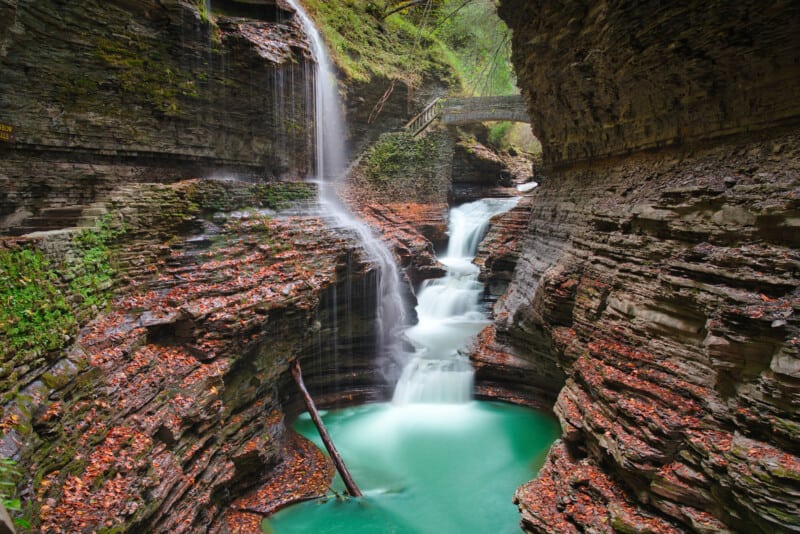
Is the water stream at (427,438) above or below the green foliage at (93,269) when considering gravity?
below

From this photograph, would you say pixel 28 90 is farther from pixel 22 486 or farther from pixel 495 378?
pixel 495 378

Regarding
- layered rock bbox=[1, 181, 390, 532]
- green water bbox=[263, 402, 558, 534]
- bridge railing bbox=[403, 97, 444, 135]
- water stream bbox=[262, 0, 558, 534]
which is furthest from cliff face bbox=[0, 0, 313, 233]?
green water bbox=[263, 402, 558, 534]

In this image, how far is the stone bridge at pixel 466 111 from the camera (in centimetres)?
2047

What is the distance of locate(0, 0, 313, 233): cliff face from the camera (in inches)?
408

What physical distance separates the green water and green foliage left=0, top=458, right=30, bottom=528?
14.2 feet

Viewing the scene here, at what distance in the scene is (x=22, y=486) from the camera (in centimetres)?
453

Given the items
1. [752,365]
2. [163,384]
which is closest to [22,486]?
[163,384]

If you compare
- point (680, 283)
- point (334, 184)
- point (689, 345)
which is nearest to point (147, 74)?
point (334, 184)

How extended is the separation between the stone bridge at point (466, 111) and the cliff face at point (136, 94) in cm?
730

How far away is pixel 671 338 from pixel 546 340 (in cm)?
420

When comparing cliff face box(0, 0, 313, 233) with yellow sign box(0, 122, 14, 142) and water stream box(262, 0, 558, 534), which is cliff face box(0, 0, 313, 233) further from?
water stream box(262, 0, 558, 534)

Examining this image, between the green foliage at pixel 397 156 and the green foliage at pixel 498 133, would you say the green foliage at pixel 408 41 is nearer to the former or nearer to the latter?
the green foliage at pixel 498 133

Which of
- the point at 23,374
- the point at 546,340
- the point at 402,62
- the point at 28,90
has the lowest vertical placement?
the point at 546,340

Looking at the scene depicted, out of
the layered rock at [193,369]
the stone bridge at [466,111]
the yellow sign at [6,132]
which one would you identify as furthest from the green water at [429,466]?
the stone bridge at [466,111]
